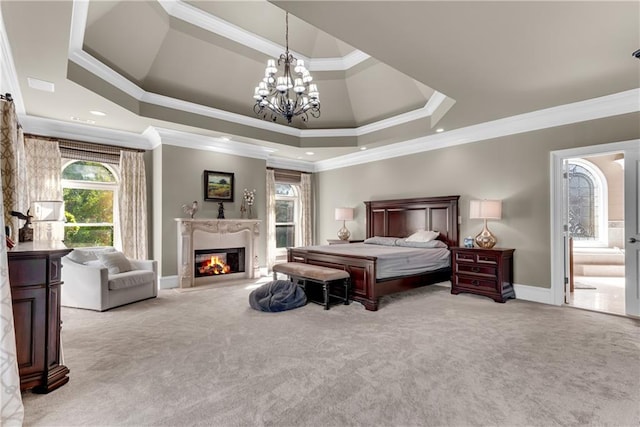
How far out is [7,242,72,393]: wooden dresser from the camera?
2176 millimetres

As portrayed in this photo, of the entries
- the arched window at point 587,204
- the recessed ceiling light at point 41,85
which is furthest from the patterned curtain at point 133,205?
the arched window at point 587,204

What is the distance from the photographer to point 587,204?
7797mm

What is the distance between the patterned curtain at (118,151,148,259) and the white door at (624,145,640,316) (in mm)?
7289

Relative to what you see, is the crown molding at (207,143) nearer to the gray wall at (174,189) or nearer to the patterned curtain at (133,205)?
the gray wall at (174,189)

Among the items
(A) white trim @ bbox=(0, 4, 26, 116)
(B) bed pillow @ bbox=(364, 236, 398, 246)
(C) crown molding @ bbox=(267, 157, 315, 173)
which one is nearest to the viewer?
(A) white trim @ bbox=(0, 4, 26, 116)

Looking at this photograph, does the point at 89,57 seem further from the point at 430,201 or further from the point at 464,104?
the point at 430,201

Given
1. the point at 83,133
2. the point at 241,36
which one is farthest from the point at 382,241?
the point at 83,133

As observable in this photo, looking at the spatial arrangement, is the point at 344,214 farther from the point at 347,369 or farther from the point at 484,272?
the point at 347,369

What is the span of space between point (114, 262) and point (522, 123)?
6398 millimetres

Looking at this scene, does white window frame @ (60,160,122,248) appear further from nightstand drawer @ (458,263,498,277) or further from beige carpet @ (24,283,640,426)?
nightstand drawer @ (458,263,498,277)

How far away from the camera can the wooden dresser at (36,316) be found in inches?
85.7

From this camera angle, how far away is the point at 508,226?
512 centimetres

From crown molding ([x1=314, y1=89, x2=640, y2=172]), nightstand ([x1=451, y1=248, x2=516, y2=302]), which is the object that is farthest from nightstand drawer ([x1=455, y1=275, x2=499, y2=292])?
crown molding ([x1=314, y1=89, x2=640, y2=172])

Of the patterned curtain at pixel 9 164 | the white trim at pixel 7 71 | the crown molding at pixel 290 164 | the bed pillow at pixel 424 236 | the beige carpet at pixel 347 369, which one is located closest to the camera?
the beige carpet at pixel 347 369
